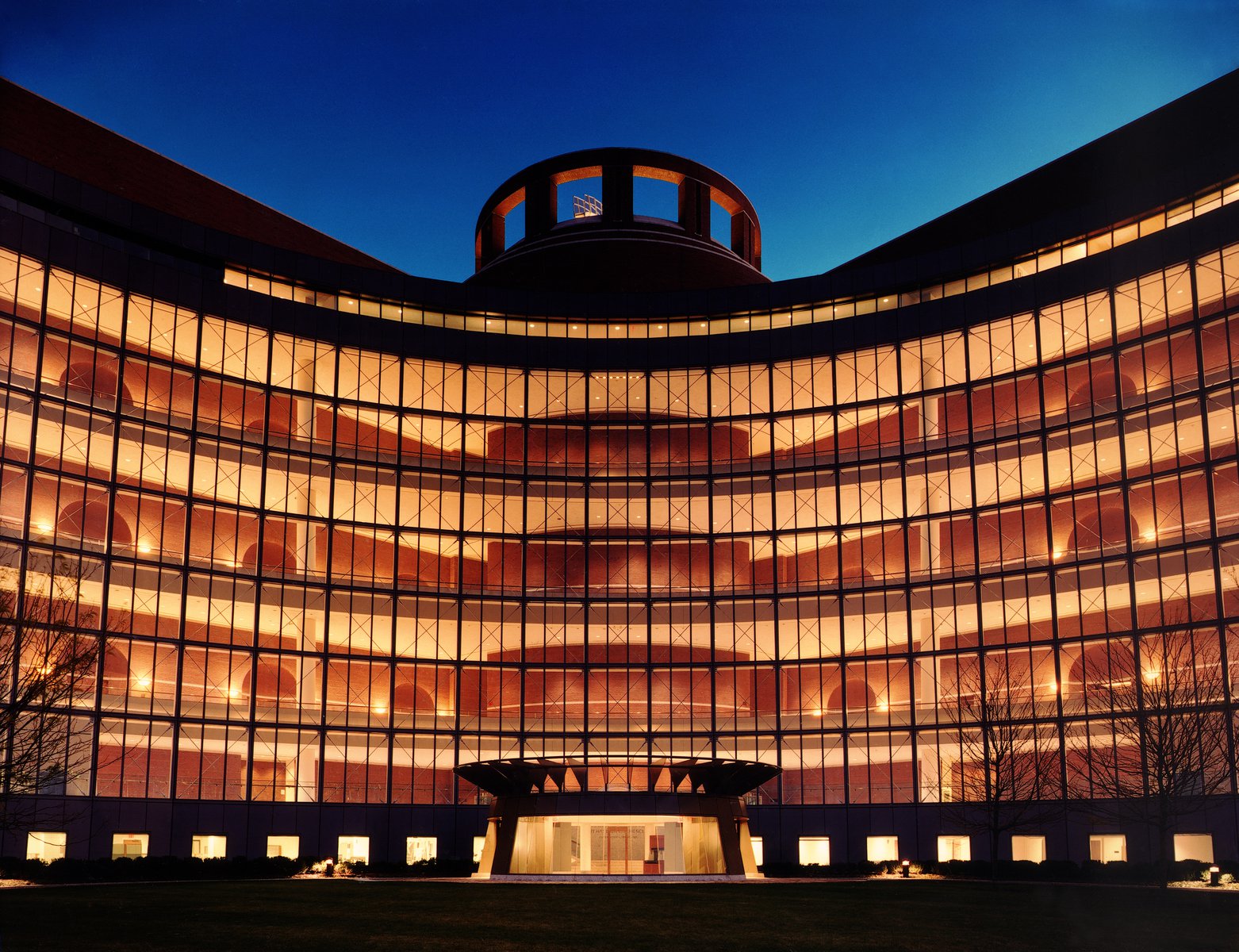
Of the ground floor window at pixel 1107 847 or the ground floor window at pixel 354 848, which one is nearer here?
the ground floor window at pixel 1107 847

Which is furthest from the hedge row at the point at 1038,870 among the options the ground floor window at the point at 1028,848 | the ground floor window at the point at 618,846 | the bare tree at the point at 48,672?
the bare tree at the point at 48,672

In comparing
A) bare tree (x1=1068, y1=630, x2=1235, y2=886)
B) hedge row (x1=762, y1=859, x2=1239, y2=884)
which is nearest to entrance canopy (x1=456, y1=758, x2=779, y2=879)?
hedge row (x1=762, y1=859, x2=1239, y2=884)

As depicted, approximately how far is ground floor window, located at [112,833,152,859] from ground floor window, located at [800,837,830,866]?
105ft

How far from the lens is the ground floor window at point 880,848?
65.2m

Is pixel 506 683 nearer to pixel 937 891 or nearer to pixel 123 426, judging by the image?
pixel 123 426

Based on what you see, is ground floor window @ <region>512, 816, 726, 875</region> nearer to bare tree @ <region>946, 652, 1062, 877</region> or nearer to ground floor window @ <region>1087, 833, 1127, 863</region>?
bare tree @ <region>946, 652, 1062, 877</region>

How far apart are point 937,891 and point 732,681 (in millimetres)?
30569

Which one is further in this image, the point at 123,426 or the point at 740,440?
the point at 740,440

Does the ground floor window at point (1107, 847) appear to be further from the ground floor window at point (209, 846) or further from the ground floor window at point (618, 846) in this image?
the ground floor window at point (209, 846)

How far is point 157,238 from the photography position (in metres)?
65.8

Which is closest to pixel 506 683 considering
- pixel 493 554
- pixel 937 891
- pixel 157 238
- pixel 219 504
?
pixel 493 554

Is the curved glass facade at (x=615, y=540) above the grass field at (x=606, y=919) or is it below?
above

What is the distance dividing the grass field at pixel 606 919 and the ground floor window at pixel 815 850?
2487 centimetres

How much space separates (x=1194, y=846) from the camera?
5578cm
